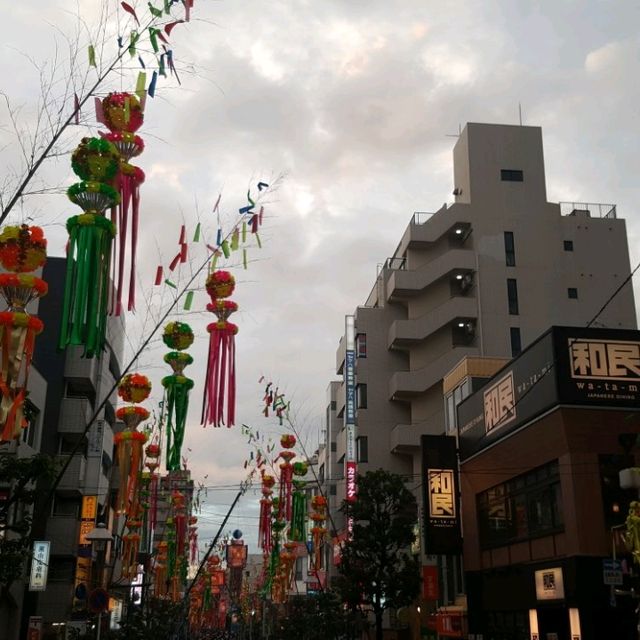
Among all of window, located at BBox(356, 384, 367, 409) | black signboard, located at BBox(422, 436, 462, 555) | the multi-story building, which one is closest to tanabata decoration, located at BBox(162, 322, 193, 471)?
black signboard, located at BBox(422, 436, 462, 555)

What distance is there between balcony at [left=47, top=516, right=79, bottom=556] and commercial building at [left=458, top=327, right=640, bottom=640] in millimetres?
19566

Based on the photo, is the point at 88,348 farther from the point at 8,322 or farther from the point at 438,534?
the point at 438,534

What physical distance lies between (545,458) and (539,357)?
10.2 ft

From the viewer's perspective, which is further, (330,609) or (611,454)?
(330,609)

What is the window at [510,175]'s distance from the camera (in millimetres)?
51750

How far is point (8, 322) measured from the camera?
12508 mm

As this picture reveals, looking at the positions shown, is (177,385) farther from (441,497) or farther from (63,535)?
(63,535)

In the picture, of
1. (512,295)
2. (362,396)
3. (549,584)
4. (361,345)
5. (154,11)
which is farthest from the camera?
(361,345)

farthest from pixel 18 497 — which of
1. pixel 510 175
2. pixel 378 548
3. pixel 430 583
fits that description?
pixel 510 175

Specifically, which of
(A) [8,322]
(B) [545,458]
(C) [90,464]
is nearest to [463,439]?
(B) [545,458]

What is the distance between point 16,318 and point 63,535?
91.4ft

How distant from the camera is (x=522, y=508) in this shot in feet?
89.1

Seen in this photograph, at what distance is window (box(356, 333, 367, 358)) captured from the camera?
56625mm

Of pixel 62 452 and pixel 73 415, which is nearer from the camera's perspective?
pixel 73 415
